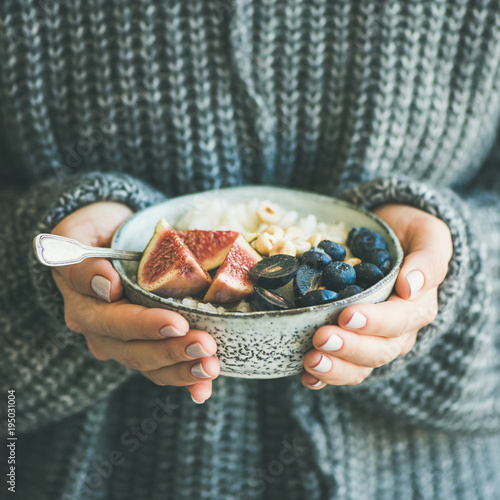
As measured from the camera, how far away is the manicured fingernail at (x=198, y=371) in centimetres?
62

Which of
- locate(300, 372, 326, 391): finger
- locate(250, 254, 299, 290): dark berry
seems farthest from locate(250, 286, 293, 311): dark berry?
locate(300, 372, 326, 391): finger

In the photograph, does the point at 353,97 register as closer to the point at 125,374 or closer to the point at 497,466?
the point at 125,374

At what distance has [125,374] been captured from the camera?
3.21 feet

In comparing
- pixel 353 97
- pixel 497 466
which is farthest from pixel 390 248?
pixel 497 466

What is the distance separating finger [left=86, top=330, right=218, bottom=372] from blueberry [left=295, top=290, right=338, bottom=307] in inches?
5.4

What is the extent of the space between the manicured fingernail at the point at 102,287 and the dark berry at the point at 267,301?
22cm

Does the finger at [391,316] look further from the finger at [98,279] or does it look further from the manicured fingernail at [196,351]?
the finger at [98,279]

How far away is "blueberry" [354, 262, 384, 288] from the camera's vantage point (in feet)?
2.26

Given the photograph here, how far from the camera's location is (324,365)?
643 mm

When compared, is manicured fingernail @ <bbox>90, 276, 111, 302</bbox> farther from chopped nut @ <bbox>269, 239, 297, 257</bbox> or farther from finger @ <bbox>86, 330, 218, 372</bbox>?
chopped nut @ <bbox>269, 239, 297, 257</bbox>

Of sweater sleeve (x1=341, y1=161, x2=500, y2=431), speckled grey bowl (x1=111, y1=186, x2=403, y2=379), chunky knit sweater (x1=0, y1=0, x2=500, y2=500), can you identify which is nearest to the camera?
speckled grey bowl (x1=111, y1=186, x2=403, y2=379)

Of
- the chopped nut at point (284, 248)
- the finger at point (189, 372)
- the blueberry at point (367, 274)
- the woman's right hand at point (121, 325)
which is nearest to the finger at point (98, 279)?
the woman's right hand at point (121, 325)

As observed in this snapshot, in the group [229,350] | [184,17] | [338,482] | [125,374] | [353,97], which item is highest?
[184,17]

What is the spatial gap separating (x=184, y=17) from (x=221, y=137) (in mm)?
264
